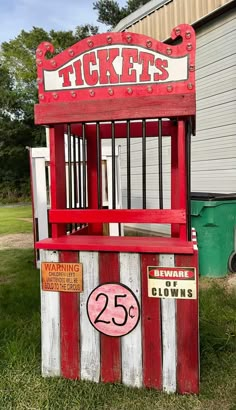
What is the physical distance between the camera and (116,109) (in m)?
2.13

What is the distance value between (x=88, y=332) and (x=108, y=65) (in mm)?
1545

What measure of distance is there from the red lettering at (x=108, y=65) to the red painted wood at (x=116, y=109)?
0.12m

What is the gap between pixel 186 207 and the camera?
2.19 metres

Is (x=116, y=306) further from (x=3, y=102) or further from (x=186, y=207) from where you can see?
(x=3, y=102)

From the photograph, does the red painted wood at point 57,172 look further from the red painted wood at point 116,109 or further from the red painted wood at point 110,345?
the red painted wood at point 110,345

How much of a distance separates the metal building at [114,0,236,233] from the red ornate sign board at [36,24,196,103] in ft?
13.6

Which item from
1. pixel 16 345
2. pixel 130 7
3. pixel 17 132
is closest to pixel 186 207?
pixel 16 345

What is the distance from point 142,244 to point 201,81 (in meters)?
5.19

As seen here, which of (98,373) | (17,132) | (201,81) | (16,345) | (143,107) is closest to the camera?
(143,107)

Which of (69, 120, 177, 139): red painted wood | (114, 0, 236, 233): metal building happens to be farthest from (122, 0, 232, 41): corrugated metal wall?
(69, 120, 177, 139): red painted wood

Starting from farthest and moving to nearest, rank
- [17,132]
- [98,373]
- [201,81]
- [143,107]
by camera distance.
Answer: [17,132] → [201,81] → [98,373] → [143,107]

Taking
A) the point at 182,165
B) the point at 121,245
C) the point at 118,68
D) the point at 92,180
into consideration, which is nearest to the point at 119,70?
the point at 118,68

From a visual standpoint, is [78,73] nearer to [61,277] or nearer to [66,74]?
[66,74]

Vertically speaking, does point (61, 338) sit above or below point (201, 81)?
below
